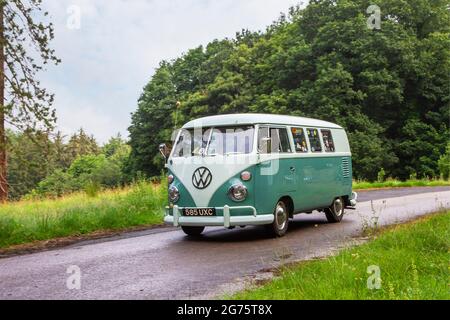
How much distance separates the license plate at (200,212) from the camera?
10.4m

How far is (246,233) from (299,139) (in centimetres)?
235

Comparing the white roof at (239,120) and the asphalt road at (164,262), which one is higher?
the white roof at (239,120)

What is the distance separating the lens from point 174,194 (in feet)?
35.6

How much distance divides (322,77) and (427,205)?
2860 centimetres

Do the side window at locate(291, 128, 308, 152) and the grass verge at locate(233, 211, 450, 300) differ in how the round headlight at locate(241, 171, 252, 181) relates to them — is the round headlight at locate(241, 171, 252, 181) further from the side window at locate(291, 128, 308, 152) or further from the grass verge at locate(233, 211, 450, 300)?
the grass verge at locate(233, 211, 450, 300)

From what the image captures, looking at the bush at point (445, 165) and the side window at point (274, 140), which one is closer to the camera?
the side window at point (274, 140)

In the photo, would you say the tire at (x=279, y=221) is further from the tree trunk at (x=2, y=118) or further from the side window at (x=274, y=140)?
the tree trunk at (x=2, y=118)

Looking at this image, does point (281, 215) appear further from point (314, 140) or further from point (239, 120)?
point (314, 140)

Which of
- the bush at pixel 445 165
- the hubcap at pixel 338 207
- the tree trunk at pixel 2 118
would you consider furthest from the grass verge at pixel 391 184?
the tree trunk at pixel 2 118

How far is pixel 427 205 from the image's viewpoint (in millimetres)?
16469

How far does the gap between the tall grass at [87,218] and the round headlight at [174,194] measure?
2562 mm

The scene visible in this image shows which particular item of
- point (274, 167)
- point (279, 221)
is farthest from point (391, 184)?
point (274, 167)
